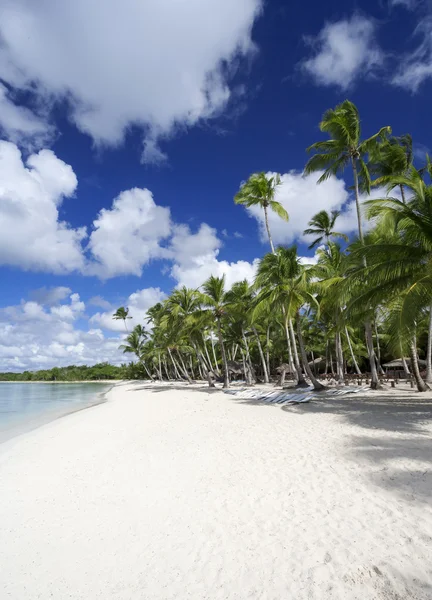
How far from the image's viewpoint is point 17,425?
14.7 metres

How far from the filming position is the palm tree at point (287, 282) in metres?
15.0

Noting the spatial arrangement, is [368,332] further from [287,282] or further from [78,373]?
[78,373]

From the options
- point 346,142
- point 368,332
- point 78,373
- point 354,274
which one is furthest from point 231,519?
point 78,373

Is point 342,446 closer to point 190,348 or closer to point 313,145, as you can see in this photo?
point 313,145

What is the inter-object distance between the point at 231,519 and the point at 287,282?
40.5 feet

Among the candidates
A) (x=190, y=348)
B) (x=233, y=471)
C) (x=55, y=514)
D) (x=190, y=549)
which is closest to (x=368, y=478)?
(x=233, y=471)

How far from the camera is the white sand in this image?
290 cm

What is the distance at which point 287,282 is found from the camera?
50.3 ft

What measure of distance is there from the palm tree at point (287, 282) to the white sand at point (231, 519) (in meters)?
7.94

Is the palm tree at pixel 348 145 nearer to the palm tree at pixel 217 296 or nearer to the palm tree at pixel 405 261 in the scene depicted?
the palm tree at pixel 405 261

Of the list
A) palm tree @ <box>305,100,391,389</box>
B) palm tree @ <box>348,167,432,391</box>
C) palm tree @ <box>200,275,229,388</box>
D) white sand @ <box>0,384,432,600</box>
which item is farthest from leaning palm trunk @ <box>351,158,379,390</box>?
palm tree @ <box>200,275,229,388</box>

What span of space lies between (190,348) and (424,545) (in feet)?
119

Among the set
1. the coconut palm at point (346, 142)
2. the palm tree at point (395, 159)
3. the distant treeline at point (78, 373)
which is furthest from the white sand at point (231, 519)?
the distant treeline at point (78, 373)

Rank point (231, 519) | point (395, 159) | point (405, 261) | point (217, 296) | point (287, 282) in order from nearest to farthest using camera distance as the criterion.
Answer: point (231, 519), point (405, 261), point (287, 282), point (395, 159), point (217, 296)
